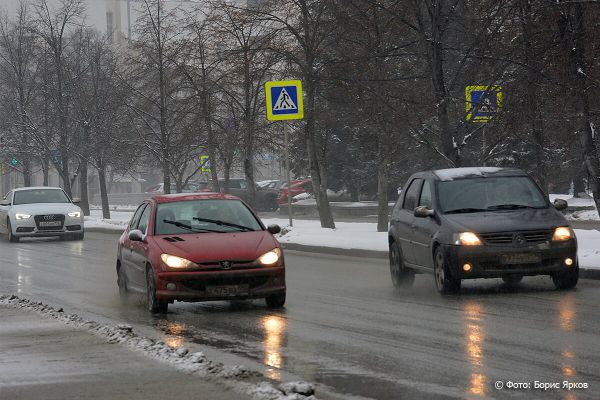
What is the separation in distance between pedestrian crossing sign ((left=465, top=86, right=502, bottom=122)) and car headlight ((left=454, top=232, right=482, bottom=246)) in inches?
271

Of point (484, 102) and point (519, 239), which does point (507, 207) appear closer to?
point (519, 239)

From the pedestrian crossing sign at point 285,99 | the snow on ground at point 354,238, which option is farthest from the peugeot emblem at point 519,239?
the pedestrian crossing sign at point 285,99

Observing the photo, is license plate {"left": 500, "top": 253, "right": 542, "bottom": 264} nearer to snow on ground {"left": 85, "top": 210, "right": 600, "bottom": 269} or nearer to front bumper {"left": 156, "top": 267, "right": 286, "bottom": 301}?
snow on ground {"left": 85, "top": 210, "right": 600, "bottom": 269}

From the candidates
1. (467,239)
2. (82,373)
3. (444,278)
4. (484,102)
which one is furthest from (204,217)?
(484,102)

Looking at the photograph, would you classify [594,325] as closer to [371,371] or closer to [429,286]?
[371,371]

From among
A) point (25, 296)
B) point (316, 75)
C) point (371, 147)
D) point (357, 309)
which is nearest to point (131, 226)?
point (25, 296)

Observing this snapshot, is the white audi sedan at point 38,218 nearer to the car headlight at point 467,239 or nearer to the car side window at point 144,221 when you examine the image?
the car side window at point 144,221

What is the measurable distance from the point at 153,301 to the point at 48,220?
68.5ft

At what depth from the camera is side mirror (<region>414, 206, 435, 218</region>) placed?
1512 cm

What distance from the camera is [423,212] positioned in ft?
49.6

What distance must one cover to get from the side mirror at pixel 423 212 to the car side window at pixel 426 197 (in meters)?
0.32

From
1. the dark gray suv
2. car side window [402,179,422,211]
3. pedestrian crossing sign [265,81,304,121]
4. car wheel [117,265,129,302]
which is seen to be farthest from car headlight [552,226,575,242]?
pedestrian crossing sign [265,81,304,121]

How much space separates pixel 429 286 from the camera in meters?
16.3

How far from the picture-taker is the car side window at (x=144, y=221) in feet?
47.9
